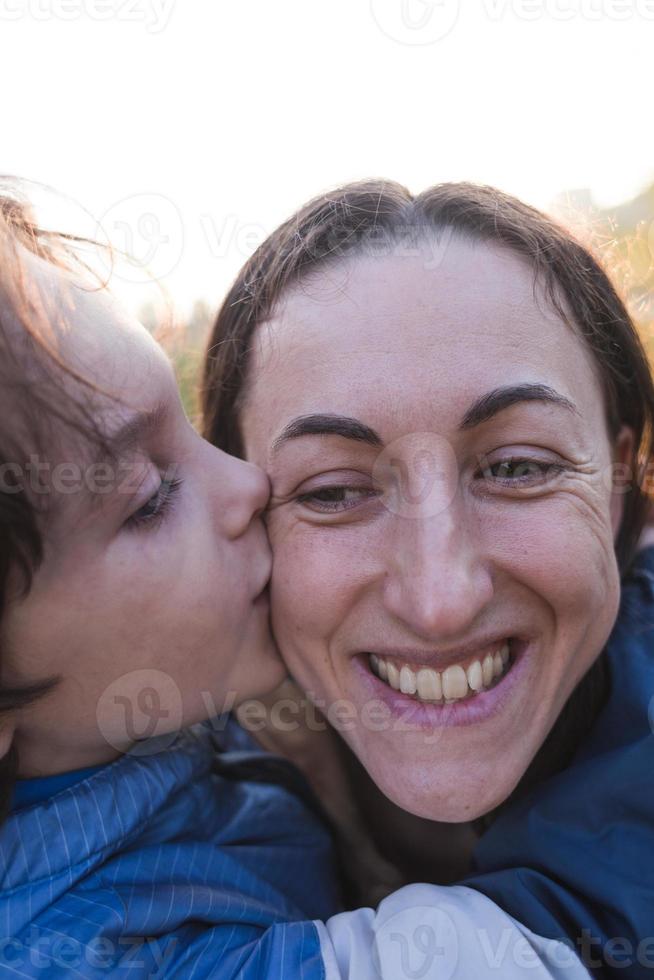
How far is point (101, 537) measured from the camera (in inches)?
71.5

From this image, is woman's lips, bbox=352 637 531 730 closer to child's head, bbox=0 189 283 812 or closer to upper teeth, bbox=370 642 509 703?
upper teeth, bbox=370 642 509 703

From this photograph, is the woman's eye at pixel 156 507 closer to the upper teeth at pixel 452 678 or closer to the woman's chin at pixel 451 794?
the upper teeth at pixel 452 678

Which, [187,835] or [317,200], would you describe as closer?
[187,835]

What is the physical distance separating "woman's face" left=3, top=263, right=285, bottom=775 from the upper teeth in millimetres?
357

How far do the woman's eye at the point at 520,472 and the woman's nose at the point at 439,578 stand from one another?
0.14 metres

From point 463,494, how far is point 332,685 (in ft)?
1.77

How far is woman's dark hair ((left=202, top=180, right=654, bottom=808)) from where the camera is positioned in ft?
6.99

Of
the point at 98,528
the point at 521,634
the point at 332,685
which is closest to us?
the point at 98,528

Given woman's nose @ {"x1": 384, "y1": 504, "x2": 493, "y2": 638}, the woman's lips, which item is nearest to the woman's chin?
the woman's lips

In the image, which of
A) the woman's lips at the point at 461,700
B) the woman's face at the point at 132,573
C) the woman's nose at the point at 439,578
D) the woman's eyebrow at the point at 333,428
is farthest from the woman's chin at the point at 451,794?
the woman's eyebrow at the point at 333,428

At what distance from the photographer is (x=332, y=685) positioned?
81.5 inches

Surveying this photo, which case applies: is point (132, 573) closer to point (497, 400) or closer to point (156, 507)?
point (156, 507)

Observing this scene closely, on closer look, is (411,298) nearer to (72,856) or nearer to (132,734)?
(132,734)

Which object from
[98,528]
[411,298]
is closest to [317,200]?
[411,298]
